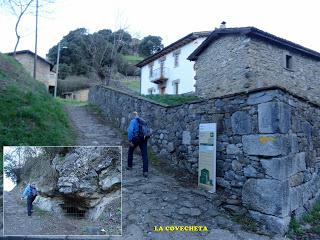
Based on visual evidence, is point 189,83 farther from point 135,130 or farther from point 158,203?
point 158,203

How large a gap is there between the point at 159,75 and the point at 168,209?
2355cm

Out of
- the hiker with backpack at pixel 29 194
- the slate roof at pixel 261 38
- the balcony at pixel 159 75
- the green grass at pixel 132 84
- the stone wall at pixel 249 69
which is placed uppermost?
the green grass at pixel 132 84

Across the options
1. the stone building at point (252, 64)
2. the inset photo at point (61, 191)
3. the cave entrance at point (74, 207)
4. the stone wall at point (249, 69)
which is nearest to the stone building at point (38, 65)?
the stone building at point (252, 64)

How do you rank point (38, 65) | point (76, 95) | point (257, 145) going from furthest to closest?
point (76, 95) → point (38, 65) → point (257, 145)

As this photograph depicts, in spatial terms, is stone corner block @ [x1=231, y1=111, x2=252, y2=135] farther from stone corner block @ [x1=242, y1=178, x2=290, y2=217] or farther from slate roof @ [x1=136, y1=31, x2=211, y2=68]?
slate roof @ [x1=136, y1=31, x2=211, y2=68]

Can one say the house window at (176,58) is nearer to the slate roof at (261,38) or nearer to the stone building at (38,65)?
the slate roof at (261,38)

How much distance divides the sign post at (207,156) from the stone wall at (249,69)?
764 cm

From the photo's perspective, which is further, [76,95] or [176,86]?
[76,95]

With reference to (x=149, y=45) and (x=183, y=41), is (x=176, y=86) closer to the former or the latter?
(x=183, y=41)

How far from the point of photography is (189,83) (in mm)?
23016

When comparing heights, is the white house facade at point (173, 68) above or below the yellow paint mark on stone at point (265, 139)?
above

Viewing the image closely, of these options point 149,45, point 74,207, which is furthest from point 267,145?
point 149,45

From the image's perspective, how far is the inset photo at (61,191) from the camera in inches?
116

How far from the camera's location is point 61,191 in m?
3.15
